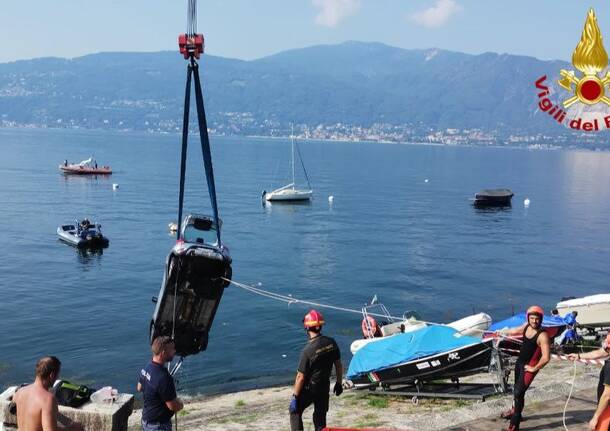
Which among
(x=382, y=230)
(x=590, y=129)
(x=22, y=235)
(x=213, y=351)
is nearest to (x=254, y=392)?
(x=213, y=351)

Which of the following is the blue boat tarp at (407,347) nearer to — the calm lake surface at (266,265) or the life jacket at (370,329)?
the life jacket at (370,329)

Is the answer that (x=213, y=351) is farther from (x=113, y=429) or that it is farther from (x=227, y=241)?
(x=227, y=241)

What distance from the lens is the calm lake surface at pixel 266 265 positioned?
26.9 metres

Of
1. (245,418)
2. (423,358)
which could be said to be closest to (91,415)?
(245,418)

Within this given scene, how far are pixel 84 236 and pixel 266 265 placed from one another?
15319mm

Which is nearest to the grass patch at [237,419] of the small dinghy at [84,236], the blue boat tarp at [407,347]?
the blue boat tarp at [407,347]

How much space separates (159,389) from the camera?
7297 millimetres

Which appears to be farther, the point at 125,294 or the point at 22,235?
the point at 22,235

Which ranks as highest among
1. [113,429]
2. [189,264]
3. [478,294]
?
[189,264]

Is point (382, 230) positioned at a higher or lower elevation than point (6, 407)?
lower

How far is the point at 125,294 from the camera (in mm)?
36781

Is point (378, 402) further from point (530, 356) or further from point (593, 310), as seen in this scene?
point (593, 310)

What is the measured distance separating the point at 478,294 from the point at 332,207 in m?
42.6

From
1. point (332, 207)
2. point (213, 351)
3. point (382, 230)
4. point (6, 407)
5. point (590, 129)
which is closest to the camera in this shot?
point (6, 407)
